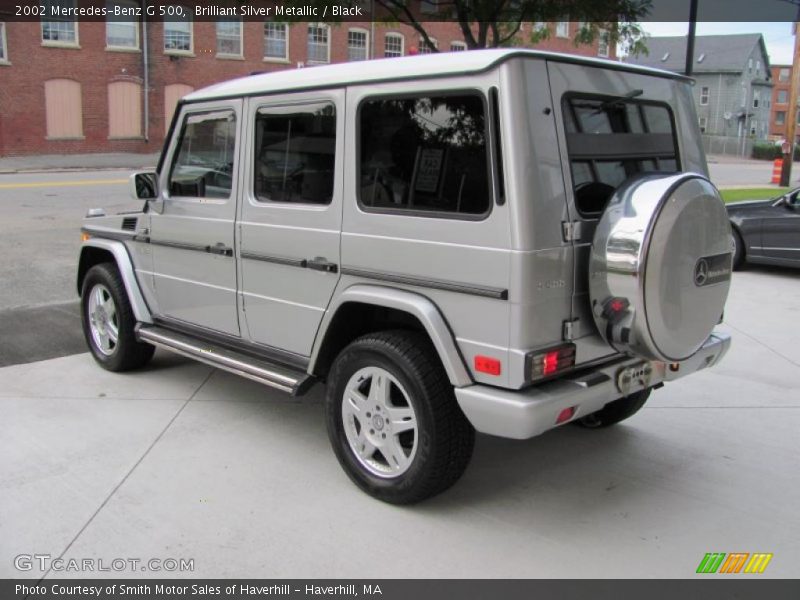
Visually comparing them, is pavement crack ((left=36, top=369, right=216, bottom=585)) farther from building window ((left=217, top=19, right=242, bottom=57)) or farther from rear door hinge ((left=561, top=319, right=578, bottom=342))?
building window ((left=217, top=19, right=242, bottom=57))

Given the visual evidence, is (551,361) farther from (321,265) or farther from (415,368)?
(321,265)

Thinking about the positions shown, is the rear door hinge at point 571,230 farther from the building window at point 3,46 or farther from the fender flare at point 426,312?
the building window at point 3,46

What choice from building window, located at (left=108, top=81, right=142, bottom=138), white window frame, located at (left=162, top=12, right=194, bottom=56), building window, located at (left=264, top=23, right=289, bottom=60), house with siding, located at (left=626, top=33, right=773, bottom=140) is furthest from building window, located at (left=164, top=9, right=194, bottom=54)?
house with siding, located at (left=626, top=33, right=773, bottom=140)

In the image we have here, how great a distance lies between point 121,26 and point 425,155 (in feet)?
99.8

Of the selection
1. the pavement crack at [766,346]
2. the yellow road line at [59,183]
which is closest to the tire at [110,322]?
the pavement crack at [766,346]

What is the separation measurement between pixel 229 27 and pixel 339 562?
106 feet

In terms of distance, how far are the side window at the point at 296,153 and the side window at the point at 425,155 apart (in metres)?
0.26

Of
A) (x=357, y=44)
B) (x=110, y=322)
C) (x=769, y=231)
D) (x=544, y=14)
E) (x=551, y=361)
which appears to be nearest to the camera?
(x=551, y=361)

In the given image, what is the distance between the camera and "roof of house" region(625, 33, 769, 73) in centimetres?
7162

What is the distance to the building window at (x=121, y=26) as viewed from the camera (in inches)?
1149

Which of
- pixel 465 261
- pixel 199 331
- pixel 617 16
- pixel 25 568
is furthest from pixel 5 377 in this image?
pixel 617 16

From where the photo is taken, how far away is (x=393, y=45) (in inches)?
1410

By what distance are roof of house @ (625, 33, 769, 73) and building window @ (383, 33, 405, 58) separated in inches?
1652

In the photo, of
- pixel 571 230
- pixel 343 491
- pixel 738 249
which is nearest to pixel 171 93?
pixel 738 249
